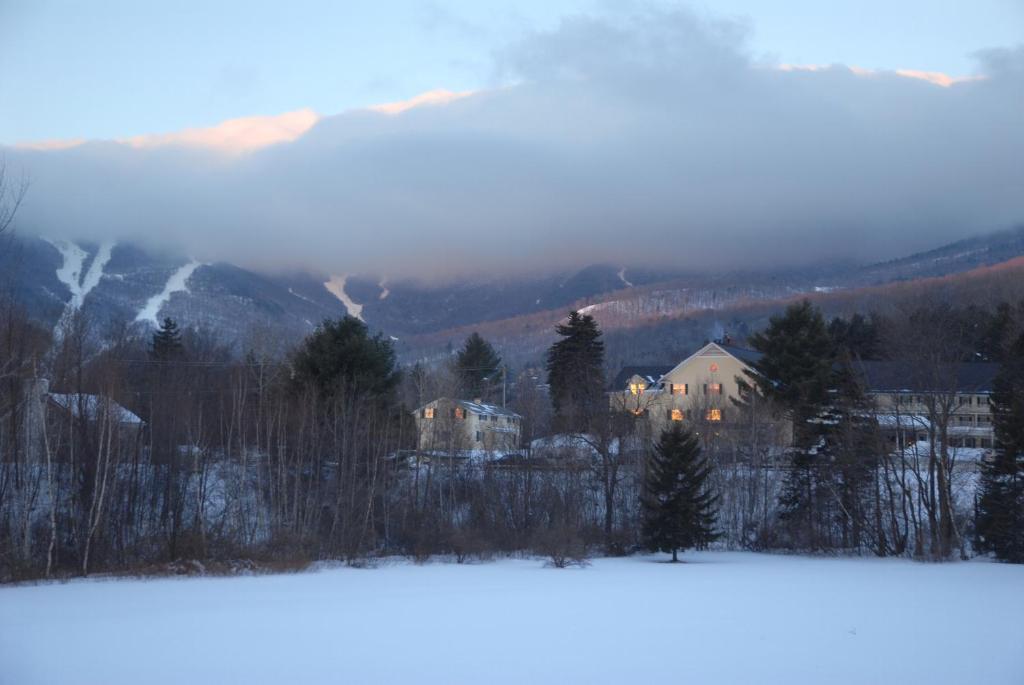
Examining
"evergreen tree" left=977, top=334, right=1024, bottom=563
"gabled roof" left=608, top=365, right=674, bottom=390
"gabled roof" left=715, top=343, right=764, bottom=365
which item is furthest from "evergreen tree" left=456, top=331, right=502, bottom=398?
"evergreen tree" left=977, top=334, right=1024, bottom=563

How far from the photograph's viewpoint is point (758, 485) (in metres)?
51.7

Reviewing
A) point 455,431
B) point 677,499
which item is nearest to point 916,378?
point 677,499

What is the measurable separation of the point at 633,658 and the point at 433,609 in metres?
7.75

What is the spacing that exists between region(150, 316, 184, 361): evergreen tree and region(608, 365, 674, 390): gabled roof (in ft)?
130

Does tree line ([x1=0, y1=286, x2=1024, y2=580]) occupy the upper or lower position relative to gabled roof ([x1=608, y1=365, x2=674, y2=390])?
lower

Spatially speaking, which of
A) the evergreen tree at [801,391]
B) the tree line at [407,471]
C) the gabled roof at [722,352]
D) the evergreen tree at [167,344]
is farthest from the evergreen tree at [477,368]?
the evergreen tree at [801,391]

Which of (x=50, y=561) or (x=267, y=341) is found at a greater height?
(x=267, y=341)

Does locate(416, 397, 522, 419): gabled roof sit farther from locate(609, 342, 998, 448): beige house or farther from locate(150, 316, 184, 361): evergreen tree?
locate(150, 316, 184, 361): evergreen tree

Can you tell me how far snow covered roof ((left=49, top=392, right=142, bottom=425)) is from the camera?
38.9 metres

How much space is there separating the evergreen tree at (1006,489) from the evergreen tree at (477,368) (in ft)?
161

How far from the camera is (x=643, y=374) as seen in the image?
92688 millimetres

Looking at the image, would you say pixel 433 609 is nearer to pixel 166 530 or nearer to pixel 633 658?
pixel 633 658

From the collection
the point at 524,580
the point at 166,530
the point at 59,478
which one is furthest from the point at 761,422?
the point at 59,478

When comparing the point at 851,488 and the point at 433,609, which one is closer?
the point at 433,609
